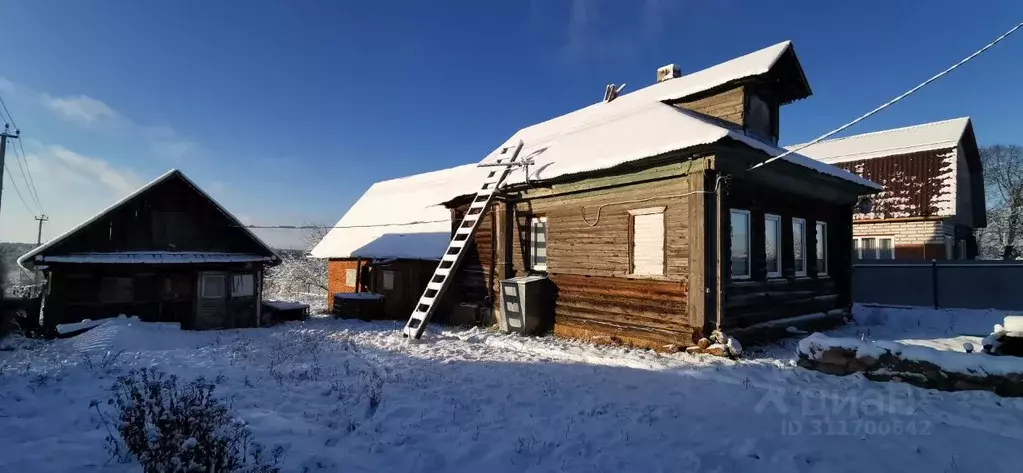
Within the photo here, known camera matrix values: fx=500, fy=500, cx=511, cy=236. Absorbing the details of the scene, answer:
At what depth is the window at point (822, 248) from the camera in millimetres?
12938

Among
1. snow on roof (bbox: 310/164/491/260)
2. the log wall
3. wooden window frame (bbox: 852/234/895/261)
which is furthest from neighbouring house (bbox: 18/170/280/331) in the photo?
wooden window frame (bbox: 852/234/895/261)

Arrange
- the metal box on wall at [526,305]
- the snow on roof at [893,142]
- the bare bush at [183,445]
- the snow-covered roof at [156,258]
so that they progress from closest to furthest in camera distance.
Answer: the bare bush at [183,445] < the metal box on wall at [526,305] < the snow-covered roof at [156,258] < the snow on roof at [893,142]

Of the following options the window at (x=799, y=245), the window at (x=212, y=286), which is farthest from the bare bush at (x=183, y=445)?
the window at (x=212, y=286)

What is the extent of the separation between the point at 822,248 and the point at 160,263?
18.7 metres

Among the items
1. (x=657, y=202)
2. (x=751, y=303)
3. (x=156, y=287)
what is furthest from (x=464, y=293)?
(x=156, y=287)

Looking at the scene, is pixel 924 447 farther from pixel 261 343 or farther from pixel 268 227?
pixel 268 227

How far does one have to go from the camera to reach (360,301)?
58.3 feet

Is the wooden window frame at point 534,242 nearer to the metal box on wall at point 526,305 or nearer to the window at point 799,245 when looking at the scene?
the metal box on wall at point 526,305

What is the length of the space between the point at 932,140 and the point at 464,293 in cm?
2220

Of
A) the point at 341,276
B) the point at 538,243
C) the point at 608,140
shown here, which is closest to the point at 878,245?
the point at 608,140

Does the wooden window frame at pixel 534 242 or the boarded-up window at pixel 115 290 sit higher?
the wooden window frame at pixel 534 242

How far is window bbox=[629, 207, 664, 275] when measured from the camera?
9852 millimetres

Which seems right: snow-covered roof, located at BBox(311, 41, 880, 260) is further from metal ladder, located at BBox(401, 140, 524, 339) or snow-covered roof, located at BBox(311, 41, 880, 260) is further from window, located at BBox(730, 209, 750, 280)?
window, located at BBox(730, 209, 750, 280)

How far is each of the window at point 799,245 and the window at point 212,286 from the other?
17.1 m
